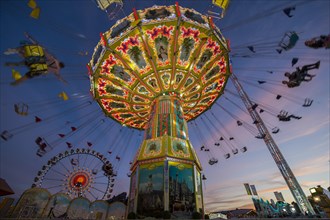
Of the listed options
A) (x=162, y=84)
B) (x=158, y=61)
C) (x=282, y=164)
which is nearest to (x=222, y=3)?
(x=158, y=61)

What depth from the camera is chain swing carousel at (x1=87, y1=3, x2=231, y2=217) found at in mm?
11555

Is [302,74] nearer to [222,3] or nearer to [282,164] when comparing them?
[222,3]

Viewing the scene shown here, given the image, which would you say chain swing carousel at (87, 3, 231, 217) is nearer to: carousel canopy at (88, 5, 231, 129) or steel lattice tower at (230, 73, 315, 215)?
carousel canopy at (88, 5, 231, 129)

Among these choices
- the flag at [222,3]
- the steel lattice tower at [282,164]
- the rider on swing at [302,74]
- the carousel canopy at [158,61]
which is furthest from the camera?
the steel lattice tower at [282,164]

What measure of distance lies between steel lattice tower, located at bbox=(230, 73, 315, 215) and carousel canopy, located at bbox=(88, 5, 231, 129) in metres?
8.77

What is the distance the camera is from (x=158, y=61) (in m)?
16.2

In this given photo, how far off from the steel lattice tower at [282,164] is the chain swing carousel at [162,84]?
28.9 ft

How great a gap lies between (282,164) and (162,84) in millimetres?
17085

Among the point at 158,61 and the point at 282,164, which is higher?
the point at 158,61

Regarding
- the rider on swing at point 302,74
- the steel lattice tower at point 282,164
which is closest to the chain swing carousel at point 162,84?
the rider on swing at point 302,74

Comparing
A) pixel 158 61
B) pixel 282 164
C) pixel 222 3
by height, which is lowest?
pixel 282 164

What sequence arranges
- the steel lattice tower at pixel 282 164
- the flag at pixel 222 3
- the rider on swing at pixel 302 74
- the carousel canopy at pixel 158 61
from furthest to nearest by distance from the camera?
1. the steel lattice tower at pixel 282 164
2. the carousel canopy at pixel 158 61
3. the flag at pixel 222 3
4. the rider on swing at pixel 302 74

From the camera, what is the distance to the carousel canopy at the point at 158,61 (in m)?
14.1

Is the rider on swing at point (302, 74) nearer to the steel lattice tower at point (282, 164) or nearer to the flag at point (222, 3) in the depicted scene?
the flag at point (222, 3)
